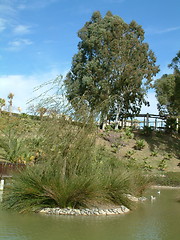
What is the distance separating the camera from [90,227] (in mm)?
6695

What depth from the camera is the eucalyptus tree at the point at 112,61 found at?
1102 inches

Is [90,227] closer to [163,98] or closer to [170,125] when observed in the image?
[170,125]

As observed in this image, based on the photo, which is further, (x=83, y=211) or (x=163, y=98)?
(x=163, y=98)

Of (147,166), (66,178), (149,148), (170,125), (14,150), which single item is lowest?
(147,166)

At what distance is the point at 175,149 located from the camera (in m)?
27.7

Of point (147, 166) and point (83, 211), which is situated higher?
point (147, 166)

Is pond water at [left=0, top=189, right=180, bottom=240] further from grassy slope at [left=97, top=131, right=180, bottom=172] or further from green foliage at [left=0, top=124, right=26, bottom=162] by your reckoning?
grassy slope at [left=97, top=131, right=180, bottom=172]

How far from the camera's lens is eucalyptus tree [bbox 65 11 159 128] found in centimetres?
2798

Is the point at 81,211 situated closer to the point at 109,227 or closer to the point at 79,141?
the point at 109,227

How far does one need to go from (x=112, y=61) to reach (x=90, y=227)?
22.5 metres

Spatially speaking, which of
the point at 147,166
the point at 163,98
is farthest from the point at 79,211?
the point at 163,98

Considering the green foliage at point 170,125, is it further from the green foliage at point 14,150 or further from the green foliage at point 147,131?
the green foliage at point 14,150

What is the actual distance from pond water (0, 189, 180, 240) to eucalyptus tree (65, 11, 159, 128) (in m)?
19.9

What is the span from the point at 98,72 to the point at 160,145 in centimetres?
796
